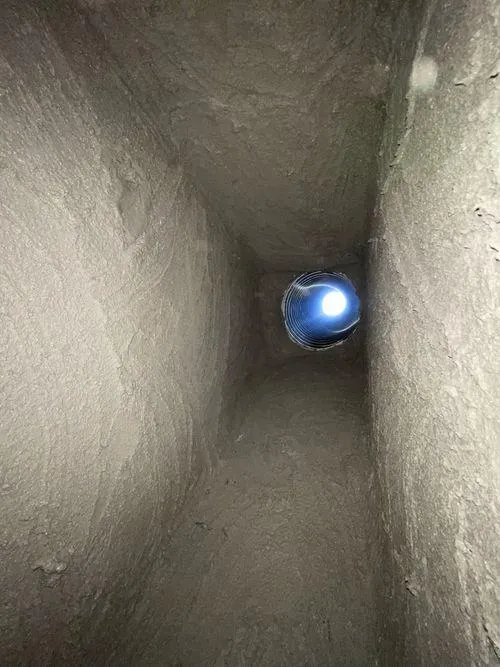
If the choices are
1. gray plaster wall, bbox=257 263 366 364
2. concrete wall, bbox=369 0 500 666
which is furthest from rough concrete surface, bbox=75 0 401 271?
gray plaster wall, bbox=257 263 366 364

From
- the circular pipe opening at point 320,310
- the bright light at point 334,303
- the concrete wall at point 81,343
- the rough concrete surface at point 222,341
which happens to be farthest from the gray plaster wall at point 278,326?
the concrete wall at point 81,343

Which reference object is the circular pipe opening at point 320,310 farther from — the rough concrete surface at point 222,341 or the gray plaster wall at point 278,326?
the rough concrete surface at point 222,341

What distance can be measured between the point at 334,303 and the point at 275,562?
148 centimetres

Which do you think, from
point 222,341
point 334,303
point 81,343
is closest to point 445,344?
point 81,343

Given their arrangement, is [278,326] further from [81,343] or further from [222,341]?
[81,343]

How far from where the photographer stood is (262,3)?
110 cm

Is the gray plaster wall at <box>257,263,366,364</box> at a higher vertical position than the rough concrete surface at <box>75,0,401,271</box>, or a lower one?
lower

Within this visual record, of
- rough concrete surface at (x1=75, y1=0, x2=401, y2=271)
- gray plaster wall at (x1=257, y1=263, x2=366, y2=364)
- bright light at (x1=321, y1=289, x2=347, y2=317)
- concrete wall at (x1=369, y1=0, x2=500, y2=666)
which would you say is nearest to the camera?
concrete wall at (x1=369, y1=0, x2=500, y2=666)

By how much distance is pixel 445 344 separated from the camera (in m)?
0.84

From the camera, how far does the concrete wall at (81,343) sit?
0.89 m

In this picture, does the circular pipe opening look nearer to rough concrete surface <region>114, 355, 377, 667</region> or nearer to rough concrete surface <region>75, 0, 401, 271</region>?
rough concrete surface <region>75, 0, 401, 271</region>

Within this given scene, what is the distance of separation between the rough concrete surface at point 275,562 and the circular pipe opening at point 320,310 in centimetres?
75

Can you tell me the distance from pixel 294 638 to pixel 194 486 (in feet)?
1.82

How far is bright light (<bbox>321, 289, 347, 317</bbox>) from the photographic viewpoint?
2431mm
